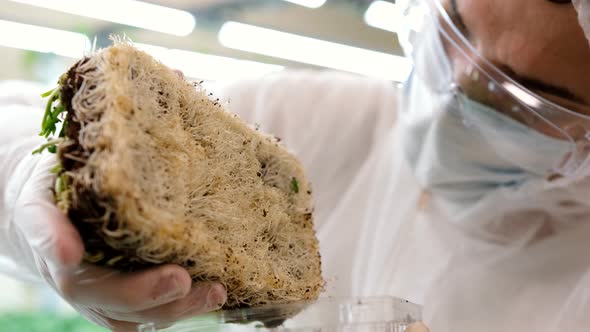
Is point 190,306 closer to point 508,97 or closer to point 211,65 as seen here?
point 508,97

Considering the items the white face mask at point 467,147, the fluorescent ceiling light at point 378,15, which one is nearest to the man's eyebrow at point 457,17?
the white face mask at point 467,147

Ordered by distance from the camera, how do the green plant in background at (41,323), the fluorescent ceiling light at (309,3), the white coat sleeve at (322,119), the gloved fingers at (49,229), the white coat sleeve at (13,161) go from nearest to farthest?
1. the gloved fingers at (49,229)
2. the white coat sleeve at (13,161)
3. the white coat sleeve at (322,119)
4. the green plant in background at (41,323)
5. the fluorescent ceiling light at (309,3)

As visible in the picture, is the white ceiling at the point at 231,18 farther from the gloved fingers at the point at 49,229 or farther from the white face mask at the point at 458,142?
the gloved fingers at the point at 49,229

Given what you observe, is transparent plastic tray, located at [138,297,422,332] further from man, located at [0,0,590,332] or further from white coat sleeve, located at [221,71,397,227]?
white coat sleeve, located at [221,71,397,227]

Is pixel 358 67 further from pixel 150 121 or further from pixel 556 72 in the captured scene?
pixel 150 121

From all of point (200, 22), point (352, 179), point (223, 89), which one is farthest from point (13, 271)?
point (200, 22)

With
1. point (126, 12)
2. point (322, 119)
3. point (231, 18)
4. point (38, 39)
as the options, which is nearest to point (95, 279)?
point (322, 119)
